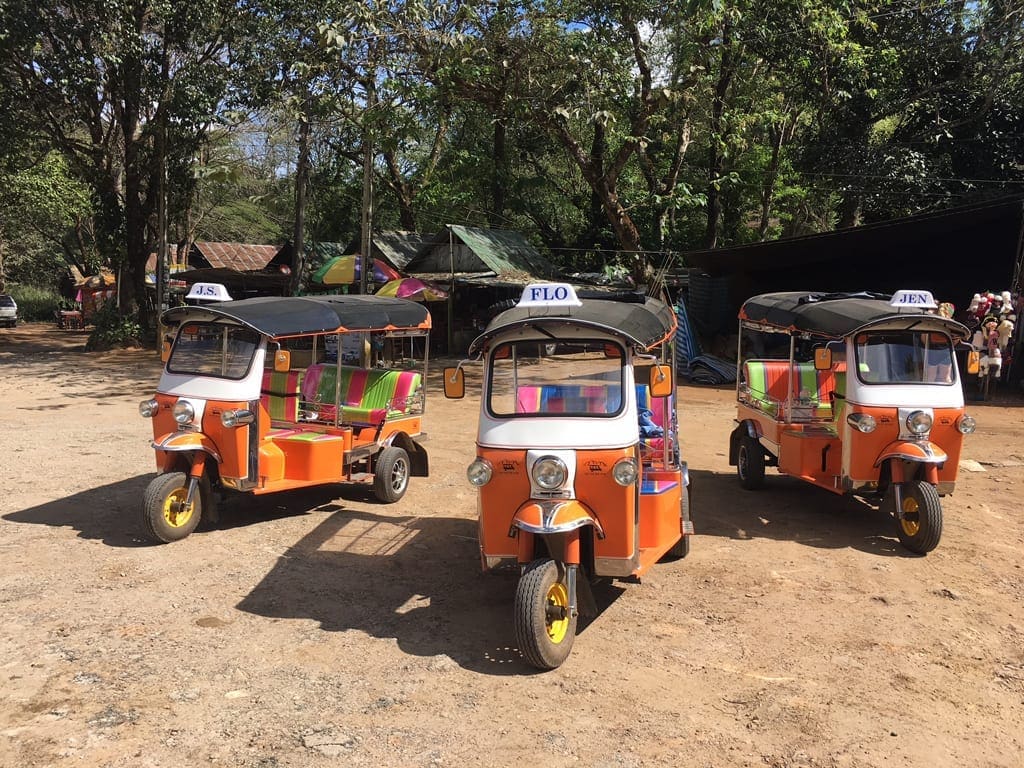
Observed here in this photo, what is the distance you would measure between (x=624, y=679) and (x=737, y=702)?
63 cm

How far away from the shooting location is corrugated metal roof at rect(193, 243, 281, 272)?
3562 centimetres

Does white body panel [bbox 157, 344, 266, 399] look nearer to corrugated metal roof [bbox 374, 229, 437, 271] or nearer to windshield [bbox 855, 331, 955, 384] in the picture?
windshield [bbox 855, 331, 955, 384]

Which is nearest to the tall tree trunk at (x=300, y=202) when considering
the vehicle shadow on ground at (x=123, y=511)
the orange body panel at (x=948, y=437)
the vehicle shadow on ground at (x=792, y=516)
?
the vehicle shadow on ground at (x=123, y=511)

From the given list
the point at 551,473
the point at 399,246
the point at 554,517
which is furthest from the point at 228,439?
the point at 399,246

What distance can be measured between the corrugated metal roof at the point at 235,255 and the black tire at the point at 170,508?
2966cm

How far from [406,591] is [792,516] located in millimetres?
4231

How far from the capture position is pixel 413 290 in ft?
68.5

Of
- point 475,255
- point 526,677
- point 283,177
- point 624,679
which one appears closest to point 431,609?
point 526,677

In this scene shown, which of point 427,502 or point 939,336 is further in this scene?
point 427,502

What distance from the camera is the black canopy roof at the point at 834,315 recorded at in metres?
7.10

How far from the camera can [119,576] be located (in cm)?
612

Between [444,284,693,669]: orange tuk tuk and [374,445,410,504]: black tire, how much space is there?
3.16m

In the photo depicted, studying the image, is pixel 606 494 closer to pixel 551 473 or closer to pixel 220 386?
pixel 551 473

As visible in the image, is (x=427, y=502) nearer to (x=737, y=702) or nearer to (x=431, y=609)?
(x=431, y=609)
